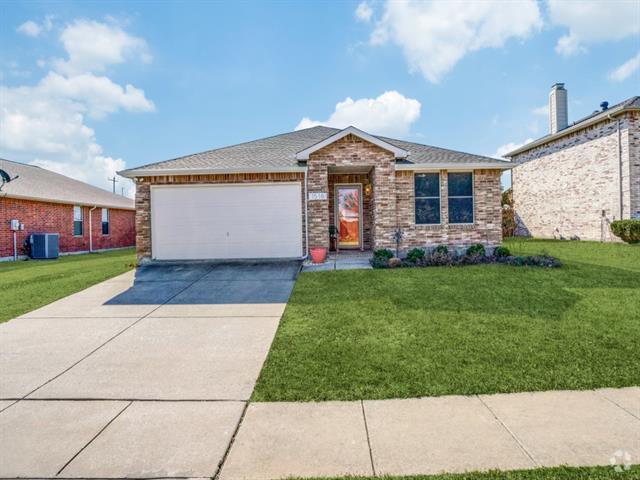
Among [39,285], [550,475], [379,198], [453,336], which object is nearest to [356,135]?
[379,198]

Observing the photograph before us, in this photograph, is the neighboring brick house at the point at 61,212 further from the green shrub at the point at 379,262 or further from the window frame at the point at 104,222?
the green shrub at the point at 379,262

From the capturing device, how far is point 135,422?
308cm

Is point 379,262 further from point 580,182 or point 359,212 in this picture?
point 580,182

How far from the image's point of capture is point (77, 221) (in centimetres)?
2019

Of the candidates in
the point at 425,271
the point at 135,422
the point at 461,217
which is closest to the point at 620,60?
the point at 461,217

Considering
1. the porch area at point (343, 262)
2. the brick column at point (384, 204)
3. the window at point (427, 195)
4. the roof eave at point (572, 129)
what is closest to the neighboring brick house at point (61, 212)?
the porch area at point (343, 262)

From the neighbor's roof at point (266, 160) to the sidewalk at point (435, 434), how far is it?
29.7ft

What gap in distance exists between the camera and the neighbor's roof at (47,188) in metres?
17.0

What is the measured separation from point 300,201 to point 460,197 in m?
5.50

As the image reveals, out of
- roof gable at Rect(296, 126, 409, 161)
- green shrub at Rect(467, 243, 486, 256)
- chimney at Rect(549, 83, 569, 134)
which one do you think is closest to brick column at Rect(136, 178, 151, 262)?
roof gable at Rect(296, 126, 409, 161)

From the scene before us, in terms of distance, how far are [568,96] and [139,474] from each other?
2677 cm

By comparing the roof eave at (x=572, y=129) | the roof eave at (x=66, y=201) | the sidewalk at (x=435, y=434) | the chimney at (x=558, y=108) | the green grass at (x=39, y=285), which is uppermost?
the chimney at (x=558, y=108)

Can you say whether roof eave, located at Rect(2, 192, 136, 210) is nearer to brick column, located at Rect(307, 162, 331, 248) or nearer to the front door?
brick column, located at Rect(307, 162, 331, 248)

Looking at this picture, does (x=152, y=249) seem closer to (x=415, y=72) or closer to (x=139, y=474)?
(x=139, y=474)
